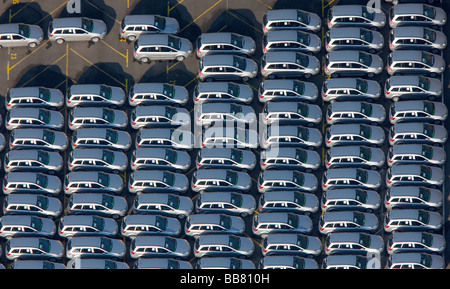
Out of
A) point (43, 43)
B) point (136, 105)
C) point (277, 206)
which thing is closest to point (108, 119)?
point (136, 105)

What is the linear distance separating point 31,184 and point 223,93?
17734 millimetres

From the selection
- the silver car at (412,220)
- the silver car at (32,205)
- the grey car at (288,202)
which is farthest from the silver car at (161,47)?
the silver car at (412,220)

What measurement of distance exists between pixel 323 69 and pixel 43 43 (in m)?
24.9

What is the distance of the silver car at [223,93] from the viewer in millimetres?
59906

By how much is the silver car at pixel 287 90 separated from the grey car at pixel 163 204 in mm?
11032

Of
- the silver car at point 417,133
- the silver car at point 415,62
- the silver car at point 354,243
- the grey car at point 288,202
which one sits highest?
the silver car at point 415,62

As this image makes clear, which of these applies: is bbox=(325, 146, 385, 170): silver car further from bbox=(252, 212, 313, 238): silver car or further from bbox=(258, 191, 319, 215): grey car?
bbox=(252, 212, 313, 238): silver car

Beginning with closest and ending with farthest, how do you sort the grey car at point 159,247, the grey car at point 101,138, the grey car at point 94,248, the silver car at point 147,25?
the grey car at point 159,247, the grey car at point 94,248, the grey car at point 101,138, the silver car at point 147,25

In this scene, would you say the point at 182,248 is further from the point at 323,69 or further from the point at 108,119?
the point at 323,69

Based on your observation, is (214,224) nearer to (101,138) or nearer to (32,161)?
(101,138)

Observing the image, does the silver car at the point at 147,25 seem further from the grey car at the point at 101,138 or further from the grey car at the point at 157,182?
the grey car at the point at 157,182

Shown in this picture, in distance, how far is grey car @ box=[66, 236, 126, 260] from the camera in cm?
5812

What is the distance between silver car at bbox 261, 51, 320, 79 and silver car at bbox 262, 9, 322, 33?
2.40 m

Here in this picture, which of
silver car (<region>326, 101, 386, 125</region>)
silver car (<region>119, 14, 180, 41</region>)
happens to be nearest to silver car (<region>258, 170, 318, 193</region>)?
silver car (<region>326, 101, 386, 125</region>)
